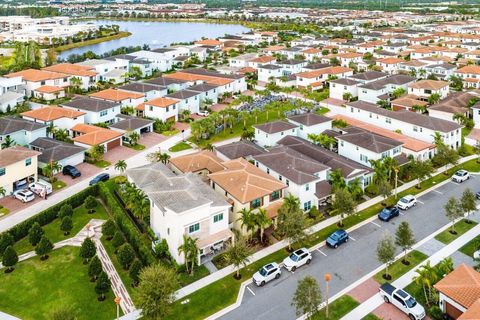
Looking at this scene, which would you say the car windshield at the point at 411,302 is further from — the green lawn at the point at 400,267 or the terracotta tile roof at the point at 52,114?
the terracotta tile roof at the point at 52,114

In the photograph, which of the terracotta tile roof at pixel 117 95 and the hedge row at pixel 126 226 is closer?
the hedge row at pixel 126 226

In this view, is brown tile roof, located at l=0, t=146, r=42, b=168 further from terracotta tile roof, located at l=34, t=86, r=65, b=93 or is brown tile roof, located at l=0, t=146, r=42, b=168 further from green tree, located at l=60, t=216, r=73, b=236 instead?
terracotta tile roof, located at l=34, t=86, r=65, b=93

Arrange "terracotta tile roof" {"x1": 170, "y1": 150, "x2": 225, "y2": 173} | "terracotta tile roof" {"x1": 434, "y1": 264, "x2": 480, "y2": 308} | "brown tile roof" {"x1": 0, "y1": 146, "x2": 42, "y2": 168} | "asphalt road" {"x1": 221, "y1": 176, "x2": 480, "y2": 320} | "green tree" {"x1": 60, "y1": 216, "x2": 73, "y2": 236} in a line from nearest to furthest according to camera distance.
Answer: "terracotta tile roof" {"x1": 434, "y1": 264, "x2": 480, "y2": 308}, "asphalt road" {"x1": 221, "y1": 176, "x2": 480, "y2": 320}, "green tree" {"x1": 60, "y1": 216, "x2": 73, "y2": 236}, "brown tile roof" {"x1": 0, "y1": 146, "x2": 42, "y2": 168}, "terracotta tile roof" {"x1": 170, "y1": 150, "x2": 225, "y2": 173}

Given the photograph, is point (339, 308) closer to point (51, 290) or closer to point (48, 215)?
point (51, 290)

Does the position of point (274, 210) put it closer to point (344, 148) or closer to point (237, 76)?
point (344, 148)

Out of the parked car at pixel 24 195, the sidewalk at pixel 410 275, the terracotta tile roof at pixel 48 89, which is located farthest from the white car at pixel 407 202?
the terracotta tile roof at pixel 48 89

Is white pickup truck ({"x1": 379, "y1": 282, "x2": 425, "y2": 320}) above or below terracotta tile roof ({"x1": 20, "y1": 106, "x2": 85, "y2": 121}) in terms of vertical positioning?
below

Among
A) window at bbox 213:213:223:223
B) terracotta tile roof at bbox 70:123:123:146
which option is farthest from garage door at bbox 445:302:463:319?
terracotta tile roof at bbox 70:123:123:146

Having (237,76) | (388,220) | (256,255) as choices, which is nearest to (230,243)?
(256,255)
